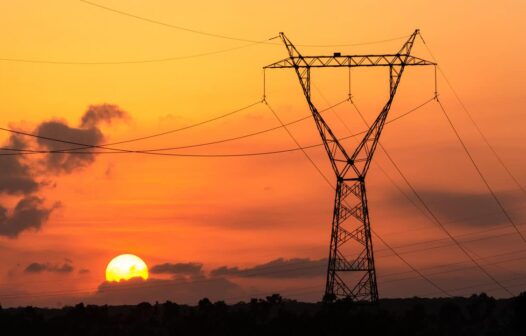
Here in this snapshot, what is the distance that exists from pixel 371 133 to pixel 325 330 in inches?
1158

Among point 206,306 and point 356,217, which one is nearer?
point 356,217

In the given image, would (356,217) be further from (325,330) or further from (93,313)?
(93,313)

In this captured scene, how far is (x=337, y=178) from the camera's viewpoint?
10975 centimetres

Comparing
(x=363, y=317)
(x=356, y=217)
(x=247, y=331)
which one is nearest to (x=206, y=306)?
(x=247, y=331)

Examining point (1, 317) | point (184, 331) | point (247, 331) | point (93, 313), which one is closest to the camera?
point (247, 331)

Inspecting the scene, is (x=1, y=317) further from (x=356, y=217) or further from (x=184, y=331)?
(x=356, y=217)

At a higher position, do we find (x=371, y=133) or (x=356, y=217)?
(x=371, y=133)

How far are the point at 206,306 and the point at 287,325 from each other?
186 feet

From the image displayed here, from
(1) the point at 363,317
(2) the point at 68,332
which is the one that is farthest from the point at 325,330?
(2) the point at 68,332

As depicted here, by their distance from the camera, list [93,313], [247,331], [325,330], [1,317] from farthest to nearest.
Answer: [93,313], [1,317], [247,331], [325,330]

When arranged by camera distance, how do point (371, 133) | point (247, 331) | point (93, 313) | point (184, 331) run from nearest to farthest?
point (371, 133)
point (247, 331)
point (184, 331)
point (93, 313)

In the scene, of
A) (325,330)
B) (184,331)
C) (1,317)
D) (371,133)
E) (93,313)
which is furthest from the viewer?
(93,313)

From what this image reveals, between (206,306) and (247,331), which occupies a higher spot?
(206,306)

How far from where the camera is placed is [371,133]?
109 meters
